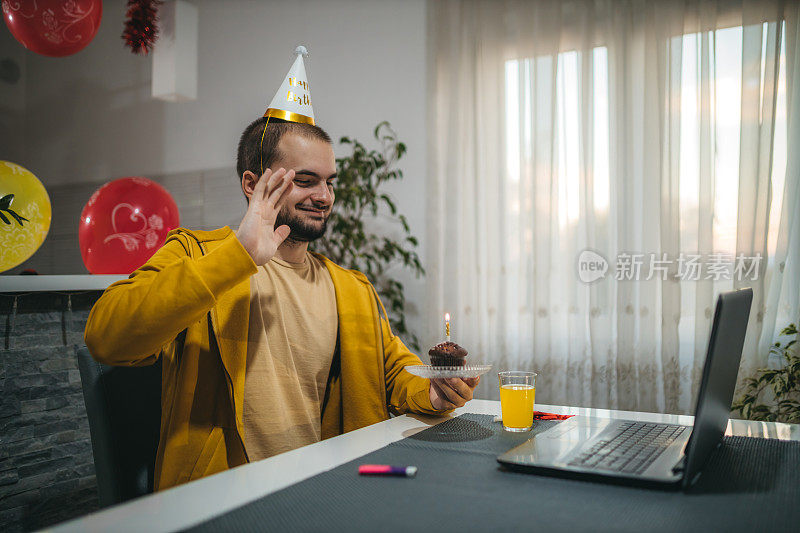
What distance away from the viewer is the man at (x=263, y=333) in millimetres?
1090

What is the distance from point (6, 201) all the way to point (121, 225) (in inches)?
14.7

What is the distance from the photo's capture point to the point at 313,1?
3.56m

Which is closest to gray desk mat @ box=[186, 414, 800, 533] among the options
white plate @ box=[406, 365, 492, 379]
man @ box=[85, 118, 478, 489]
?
white plate @ box=[406, 365, 492, 379]

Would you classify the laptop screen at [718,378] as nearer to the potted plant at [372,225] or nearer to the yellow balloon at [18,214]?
the yellow balloon at [18,214]

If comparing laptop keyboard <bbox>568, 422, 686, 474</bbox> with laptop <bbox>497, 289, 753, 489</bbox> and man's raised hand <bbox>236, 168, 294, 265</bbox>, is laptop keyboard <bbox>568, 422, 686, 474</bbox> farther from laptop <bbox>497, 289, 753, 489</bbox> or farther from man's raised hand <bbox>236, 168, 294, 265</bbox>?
man's raised hand <bbox>236, 168, 294, 265</bbox>

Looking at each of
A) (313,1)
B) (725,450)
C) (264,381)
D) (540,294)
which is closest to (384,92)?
(313,1)

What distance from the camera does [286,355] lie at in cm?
139

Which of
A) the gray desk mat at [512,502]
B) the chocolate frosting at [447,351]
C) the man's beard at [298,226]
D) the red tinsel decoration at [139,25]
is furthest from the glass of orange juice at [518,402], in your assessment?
the red tinsel decoration at [139,25]

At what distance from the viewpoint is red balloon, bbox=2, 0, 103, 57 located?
225cm

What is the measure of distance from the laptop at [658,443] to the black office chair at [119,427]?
699mm

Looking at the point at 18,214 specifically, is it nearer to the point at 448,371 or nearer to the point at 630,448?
the point at 448,371

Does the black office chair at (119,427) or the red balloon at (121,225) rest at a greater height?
the red balloon at (121,225)

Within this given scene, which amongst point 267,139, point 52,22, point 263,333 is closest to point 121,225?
point 52,22

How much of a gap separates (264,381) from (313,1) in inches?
113
